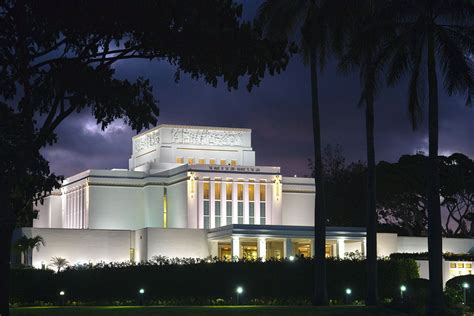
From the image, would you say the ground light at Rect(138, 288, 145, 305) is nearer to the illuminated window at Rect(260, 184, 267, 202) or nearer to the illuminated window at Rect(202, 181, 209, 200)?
the illuminated window at Rect(202, 181, 209, 200)

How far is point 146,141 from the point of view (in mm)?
90562

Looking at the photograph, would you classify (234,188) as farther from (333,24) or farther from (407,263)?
(333,24)

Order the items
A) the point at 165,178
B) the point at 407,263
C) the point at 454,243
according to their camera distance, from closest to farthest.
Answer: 1. the point at 407,263
2. the point at 454,243
3. the point at 165,178

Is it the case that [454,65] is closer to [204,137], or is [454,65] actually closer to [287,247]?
[287,247]

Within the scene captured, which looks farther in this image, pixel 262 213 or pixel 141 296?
pixel 262 213

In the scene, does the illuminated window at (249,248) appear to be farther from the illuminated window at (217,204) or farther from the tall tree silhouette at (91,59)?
the tall tree silhouette at (91,59)

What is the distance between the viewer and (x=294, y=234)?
71562mm

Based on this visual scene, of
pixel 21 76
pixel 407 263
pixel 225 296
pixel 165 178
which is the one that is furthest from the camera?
pixel 165 178

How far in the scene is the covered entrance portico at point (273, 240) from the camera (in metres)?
70.3

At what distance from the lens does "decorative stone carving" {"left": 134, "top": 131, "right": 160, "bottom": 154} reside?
88.4 m

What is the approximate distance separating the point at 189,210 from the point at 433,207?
4793 cm

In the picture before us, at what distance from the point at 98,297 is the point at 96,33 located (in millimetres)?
28310

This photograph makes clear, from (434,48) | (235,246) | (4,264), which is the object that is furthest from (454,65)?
(235,246)

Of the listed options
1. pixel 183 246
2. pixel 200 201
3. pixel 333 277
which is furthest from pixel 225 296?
pixel 200 201
